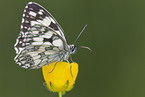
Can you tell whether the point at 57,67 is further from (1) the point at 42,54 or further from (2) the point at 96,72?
(2) the point at 96,72

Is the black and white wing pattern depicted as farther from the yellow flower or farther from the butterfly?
the yellow flower

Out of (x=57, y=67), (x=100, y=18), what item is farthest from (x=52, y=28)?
(x=100, y=18)

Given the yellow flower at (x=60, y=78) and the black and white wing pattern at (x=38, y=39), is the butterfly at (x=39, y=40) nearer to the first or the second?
the black and white wing pattern at (x=38, y=39)

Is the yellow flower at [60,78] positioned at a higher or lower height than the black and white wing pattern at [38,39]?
lower

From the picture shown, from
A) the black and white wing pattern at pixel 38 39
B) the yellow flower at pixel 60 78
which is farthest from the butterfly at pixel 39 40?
the yellow flower at pixel 60 78

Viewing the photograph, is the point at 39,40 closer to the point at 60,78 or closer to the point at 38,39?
the point at 38,39

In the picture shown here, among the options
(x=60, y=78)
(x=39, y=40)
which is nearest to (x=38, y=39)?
(x=39, y=40)

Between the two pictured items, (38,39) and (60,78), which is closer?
(60,78)

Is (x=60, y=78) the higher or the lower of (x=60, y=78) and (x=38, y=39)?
the lower
